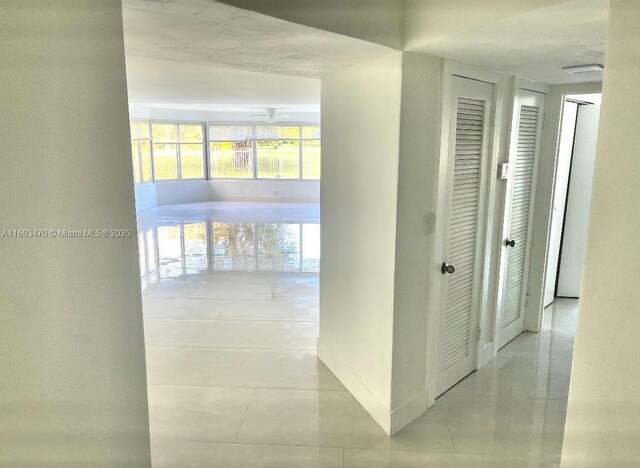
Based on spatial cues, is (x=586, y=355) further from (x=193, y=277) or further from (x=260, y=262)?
(x=260, y=262)

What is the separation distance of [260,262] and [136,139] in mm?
5746

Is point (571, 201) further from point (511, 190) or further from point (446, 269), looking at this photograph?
point (446, 269)

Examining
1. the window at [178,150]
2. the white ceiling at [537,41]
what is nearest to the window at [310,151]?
the window at [178,150]

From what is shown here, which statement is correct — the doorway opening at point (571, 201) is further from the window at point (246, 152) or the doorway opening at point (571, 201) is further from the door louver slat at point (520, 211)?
the window at point (246, 152)

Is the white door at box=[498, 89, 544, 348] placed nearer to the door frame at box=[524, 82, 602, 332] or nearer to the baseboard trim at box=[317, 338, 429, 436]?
the door frame at box=[524, 82, 602, 332]

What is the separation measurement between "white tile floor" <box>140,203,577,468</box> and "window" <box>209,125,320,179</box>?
7303 millimetres

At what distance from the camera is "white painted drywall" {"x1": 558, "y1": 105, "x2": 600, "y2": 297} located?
4.27 metres

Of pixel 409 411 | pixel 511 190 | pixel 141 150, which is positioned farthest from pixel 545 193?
pixel 141 150

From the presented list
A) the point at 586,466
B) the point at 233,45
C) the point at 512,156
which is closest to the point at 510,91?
the point at 512,156

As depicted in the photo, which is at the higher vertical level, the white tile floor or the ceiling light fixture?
the ceiling light fixture

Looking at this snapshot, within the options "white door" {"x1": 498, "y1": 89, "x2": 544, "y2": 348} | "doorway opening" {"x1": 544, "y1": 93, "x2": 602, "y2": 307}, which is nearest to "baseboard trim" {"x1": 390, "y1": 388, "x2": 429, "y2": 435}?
"white door" {"x1": 498, "y1": 89, "x2": 544, "y2": 348}

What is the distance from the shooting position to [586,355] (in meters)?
1.36

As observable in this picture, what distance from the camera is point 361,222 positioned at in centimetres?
265

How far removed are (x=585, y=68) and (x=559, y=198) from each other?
2022 mm
